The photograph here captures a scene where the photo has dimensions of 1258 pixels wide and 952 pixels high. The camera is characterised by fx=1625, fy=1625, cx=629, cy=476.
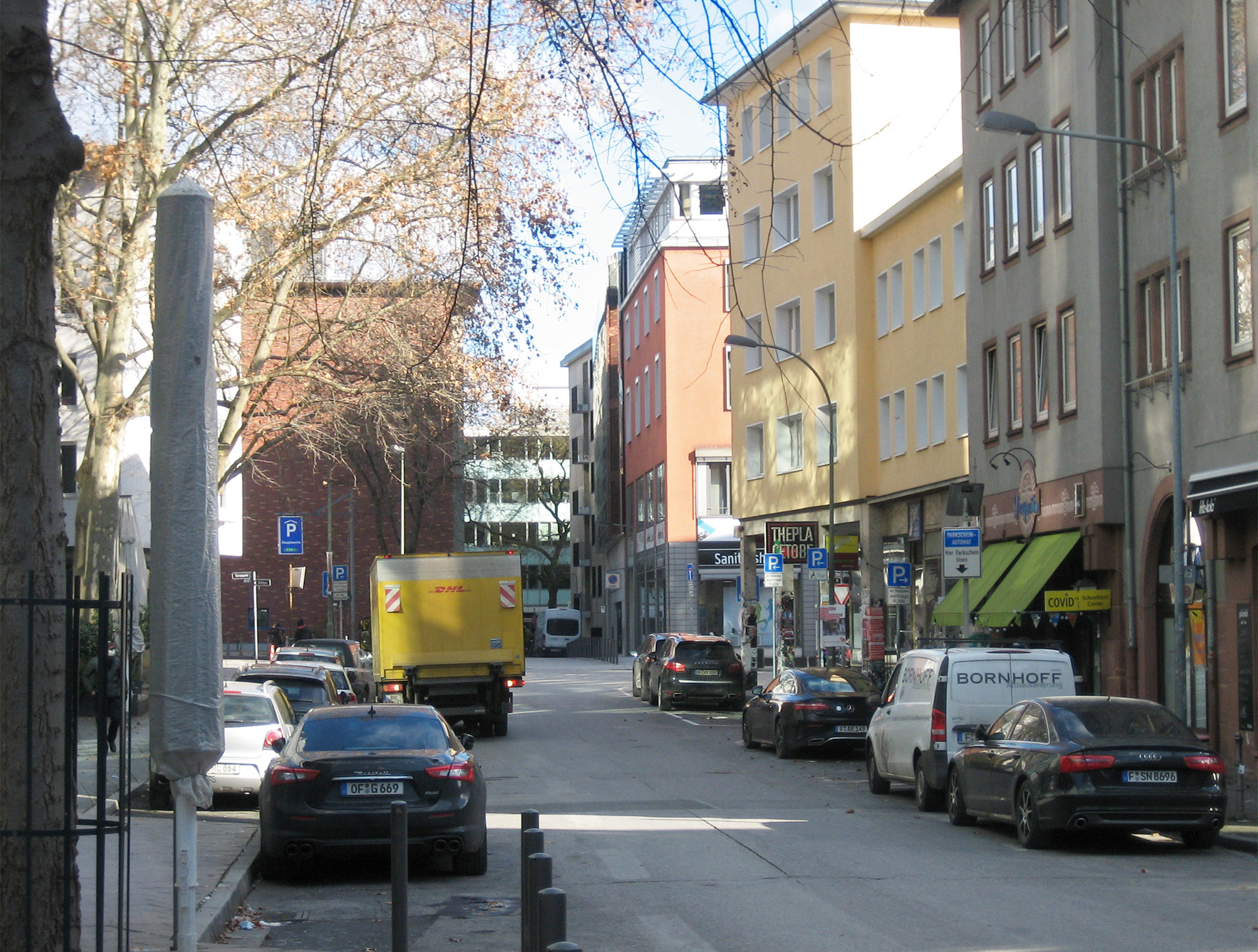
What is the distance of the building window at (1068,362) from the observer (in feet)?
88.0

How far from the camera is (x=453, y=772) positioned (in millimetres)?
12898

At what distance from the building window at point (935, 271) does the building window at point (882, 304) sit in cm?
308

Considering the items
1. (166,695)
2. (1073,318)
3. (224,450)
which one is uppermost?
(1073,318)

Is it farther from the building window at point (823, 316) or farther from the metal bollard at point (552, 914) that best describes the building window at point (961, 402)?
the metal bollard at point (552, 914)

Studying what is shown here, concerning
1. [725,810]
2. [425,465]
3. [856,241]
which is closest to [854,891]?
[725,810]

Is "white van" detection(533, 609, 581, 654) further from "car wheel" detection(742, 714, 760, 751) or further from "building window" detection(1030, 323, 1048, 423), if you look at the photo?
"building window" detection(1030, 323, 1048, 423)

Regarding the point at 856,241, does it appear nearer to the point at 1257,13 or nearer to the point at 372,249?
the point at 372,249

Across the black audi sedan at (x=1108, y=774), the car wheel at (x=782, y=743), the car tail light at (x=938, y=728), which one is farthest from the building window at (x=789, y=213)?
the black audi sedan at (x=1108, y=774)

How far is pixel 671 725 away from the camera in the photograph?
33281 mm

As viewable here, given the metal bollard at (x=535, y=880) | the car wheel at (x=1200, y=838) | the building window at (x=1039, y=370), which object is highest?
the building window at (x=1039, y=370)

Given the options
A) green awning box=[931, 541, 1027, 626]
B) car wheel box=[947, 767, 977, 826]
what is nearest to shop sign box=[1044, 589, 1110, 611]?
green awning box=[931, 541, 1027, 626]

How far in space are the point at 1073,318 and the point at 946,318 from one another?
8722 millimetres

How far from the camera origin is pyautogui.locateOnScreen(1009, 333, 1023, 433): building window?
2958cm

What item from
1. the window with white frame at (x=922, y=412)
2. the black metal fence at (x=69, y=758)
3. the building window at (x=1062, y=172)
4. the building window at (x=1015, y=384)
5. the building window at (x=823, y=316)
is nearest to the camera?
the black metal fence at (x=69, y=758)
